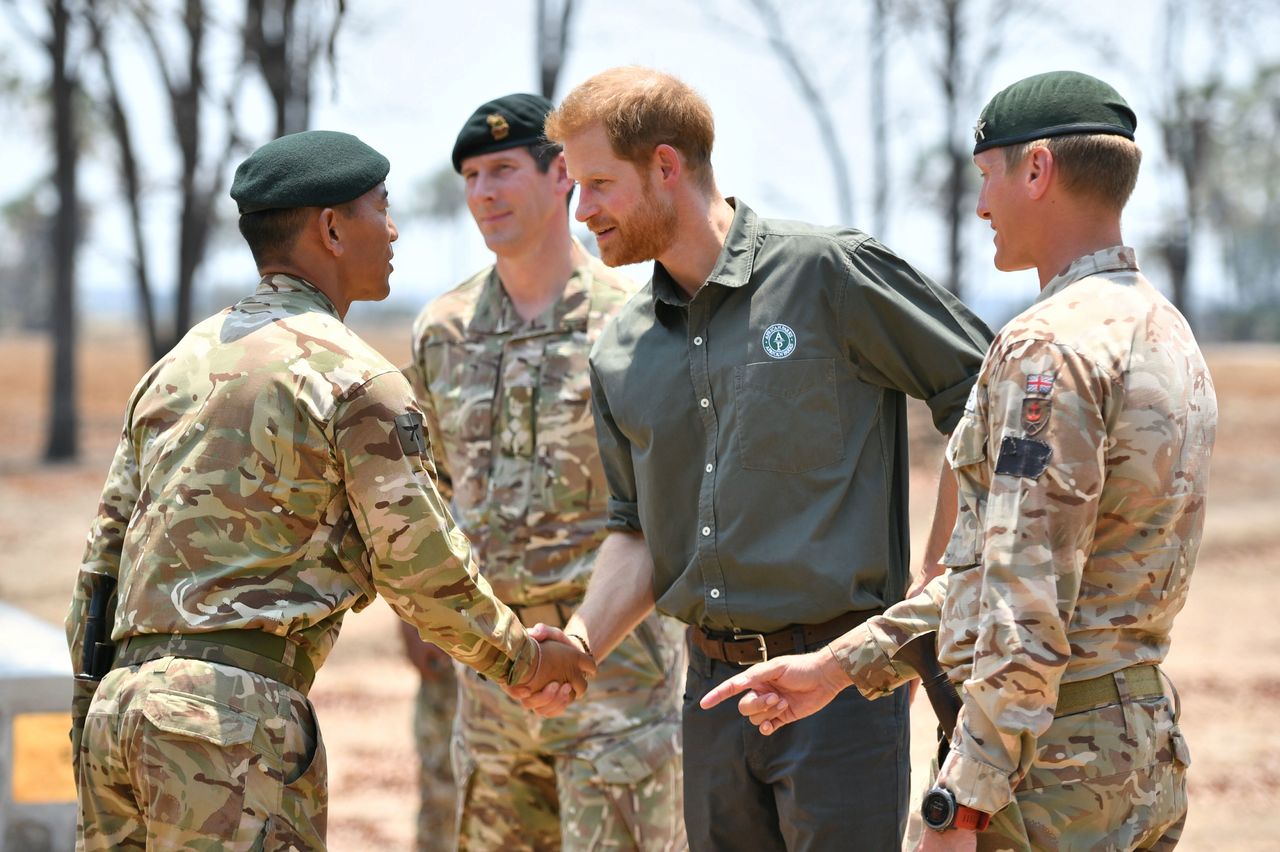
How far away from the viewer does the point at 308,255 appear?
3.72m

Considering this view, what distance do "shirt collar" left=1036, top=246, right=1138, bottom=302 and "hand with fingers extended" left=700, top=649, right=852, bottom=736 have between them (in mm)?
984

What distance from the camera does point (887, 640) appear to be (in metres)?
3.44

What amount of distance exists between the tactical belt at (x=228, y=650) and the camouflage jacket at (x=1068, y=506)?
1.45m

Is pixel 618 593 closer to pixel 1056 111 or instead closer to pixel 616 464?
pixel 616 464

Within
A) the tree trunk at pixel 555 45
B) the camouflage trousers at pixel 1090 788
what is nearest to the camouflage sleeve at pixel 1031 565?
the camouflage trousers at pixel 1090 788

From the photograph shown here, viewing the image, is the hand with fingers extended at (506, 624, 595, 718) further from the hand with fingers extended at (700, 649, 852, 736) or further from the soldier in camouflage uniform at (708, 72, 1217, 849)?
the soldier in camouflage uniform at (708, 72, 1217, 849)

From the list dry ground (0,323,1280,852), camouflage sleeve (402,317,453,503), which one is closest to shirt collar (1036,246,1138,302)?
camouflage sleeve (402,317,453,503)

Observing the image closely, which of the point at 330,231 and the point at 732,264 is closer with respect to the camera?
the point at 330,231

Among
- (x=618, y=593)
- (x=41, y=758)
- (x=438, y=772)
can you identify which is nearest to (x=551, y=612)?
(x=618, y=593)

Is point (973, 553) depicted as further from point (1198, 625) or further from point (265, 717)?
point (1198, 625)

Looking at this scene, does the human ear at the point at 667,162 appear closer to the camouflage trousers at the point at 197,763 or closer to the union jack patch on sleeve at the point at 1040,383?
the union jack patch on sleeve at the point at 1040,383

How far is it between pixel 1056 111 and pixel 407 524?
1.67 metres

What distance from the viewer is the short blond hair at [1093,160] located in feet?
9.84

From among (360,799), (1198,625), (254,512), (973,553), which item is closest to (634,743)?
(254,512)
